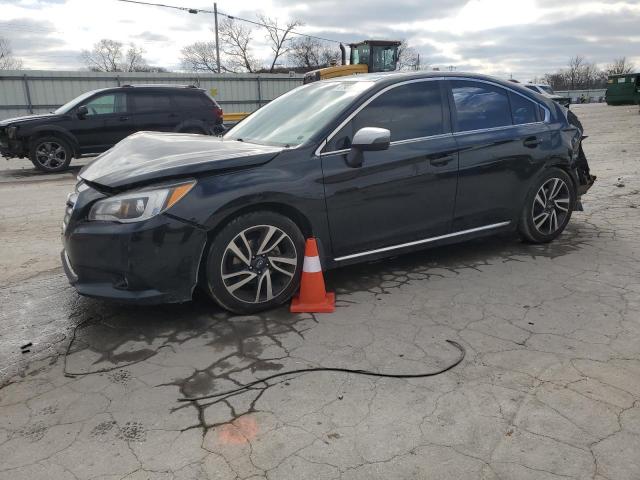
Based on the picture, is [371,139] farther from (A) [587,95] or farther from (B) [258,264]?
(A) [587,95]

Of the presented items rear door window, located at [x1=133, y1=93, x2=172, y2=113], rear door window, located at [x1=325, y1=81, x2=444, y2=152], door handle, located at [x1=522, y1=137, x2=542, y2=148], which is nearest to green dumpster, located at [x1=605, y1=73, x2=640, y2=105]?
rear door window, located at [x1=133, y1=93, x2=172, y2=113]

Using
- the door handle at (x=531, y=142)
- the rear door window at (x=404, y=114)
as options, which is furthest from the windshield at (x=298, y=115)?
the door handle at (x=531, y=142)

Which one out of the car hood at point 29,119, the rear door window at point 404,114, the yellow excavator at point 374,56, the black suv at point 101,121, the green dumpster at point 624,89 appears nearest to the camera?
the rear door window at point 404,114

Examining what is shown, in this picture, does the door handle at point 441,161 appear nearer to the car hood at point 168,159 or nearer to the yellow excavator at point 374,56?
the car hood at point 168,159

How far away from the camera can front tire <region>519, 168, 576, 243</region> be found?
488cm

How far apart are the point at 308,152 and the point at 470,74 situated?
189cm

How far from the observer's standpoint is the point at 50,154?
11.4 meters

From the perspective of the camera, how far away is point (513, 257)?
4.77 m

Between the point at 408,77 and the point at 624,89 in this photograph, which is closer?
the point at 408,77

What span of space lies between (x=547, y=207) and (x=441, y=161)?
151 centimetres

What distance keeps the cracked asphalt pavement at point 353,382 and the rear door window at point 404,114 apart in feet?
3.88

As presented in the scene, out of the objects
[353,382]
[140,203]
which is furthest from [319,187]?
[353,382]

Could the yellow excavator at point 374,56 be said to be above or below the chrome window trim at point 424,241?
above

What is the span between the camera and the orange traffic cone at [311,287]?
3.66m
